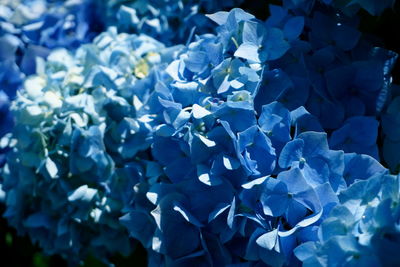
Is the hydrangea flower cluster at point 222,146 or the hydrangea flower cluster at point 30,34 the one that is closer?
the hydrangea flower cluster at point 222,146

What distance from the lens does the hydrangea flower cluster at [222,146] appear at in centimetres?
61

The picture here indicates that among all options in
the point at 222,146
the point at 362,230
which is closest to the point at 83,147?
the point at 222,146

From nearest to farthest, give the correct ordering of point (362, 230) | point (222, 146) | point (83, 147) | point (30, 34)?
point (362, 230), point (222, 146), point (83, 147), point (30, 34)

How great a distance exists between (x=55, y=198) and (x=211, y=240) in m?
0.35

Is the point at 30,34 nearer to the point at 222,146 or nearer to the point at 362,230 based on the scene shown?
the point at 222,146

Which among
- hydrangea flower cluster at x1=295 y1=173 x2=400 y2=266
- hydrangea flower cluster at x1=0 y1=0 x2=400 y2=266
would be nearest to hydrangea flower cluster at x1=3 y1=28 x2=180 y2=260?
hydrangea flower cluster at x1=0 y1=0 x2=400 y2=266

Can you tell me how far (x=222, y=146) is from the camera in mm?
674

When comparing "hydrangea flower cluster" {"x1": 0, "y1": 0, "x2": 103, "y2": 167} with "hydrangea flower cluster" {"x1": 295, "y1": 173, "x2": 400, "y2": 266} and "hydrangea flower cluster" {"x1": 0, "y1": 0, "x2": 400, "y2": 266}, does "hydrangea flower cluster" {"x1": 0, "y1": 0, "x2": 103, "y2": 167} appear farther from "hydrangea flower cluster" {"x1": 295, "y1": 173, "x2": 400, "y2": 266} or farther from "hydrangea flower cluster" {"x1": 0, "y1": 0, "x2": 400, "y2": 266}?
"hydrangea flower cluster" {"x1": 295, "y1": 173, "x2": 400, "y2": 266}

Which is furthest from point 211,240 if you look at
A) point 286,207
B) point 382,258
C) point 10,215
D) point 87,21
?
point 87,21

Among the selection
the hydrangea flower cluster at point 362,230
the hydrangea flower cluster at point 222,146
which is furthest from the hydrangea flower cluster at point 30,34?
the hydrangea flower cluster at point 362,230

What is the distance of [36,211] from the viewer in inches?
38.6

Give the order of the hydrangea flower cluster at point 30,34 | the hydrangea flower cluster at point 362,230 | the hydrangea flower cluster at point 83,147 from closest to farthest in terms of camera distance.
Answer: the hydrangea flower cluster at point 362,230 < the hydrangea flower cluster at point 83,147 < the hydrangea flower cluster at point 30,34

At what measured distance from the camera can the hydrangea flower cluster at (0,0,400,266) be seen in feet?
2.00

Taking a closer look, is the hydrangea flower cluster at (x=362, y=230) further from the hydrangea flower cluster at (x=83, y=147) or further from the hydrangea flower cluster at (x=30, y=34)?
the hydrangea flower cluster at (x=30, y=34)
